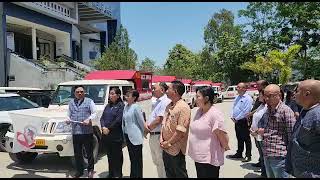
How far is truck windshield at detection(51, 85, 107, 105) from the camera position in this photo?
408 inches

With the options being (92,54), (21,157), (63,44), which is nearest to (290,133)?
(21,157)

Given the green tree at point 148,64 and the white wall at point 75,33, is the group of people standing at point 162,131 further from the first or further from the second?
the green tree at point 148,64

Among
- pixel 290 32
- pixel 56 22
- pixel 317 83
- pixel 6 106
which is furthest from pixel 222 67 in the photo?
pixel 317 83

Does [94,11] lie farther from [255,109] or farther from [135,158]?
[135,158]

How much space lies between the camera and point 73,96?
10.4 meters

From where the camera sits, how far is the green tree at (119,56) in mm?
33625

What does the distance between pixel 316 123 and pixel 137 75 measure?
1210 cm

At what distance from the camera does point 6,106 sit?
1163cm

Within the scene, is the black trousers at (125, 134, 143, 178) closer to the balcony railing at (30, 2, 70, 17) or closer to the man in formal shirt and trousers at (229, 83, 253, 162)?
the man in formal shirt and trousers at (229, 83, 253, 162)

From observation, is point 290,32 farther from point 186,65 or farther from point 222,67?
point 186,65

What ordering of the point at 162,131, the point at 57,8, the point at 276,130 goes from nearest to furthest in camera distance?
1. the point at 276,130
2. the point at 162,131
3. the point at 57,8

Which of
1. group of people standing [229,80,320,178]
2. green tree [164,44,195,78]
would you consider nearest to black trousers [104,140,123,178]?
group of people standing [229,80,320,178]

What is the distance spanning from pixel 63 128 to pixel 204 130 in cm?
439

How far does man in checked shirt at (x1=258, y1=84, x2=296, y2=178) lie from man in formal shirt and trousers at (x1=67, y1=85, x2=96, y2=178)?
3.77 metres
